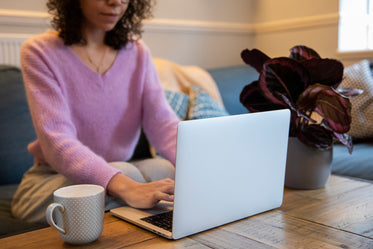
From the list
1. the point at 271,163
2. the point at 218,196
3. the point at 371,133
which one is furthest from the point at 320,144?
the point at 371,133

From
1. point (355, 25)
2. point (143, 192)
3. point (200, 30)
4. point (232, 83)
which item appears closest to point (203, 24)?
point (200, 30)

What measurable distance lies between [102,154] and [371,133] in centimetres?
132

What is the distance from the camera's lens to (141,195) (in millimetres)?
879

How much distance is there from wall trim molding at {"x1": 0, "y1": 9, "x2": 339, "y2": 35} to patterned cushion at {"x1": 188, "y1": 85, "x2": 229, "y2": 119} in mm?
732

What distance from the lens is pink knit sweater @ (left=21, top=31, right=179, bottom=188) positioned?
1149 mm

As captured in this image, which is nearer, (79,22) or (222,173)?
(222,173)

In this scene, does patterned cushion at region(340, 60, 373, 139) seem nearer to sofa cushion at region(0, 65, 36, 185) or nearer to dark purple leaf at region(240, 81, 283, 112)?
dark purple leaf at region(240, 81, 283, 112)

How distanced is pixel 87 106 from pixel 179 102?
0.69 m

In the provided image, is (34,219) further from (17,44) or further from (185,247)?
(17,44)

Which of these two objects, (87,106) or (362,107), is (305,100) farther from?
(362,107)

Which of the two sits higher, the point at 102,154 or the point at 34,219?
the point at 102,154

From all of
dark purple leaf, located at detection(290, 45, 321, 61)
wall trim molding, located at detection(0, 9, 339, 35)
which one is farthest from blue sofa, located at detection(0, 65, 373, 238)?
dark purple leaf, located at detection(290, 45, 321, 61)

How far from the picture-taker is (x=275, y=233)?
2.45ft

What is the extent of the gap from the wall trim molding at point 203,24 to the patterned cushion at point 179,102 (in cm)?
74
